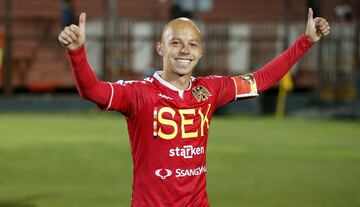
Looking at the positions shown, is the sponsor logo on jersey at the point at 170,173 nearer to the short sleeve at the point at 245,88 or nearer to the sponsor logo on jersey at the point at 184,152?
the sponsor logo on jersey at the point at 184,152

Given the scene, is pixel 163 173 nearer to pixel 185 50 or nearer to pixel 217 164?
pixel 185 50

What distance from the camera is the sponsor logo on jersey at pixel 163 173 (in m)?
6.18

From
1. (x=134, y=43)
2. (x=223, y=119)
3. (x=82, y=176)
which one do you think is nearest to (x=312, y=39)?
(x=82, y=176)

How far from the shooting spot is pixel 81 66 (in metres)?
5.47

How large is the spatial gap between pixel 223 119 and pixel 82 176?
10373 millimetres

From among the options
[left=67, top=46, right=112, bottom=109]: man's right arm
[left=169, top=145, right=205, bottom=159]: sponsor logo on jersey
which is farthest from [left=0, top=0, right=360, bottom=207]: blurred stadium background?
[left=67, top=46, right=112, bottom=109]: man's right arm

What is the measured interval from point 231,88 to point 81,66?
158 centimetres

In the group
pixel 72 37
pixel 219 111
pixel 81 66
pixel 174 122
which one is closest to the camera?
pixel 72 37

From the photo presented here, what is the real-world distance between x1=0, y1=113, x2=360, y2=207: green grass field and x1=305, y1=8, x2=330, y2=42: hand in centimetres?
378

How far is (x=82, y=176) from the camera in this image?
40.0ft

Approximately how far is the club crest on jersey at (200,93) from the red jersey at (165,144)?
1.6 inches

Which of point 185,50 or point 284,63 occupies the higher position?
point 185,50

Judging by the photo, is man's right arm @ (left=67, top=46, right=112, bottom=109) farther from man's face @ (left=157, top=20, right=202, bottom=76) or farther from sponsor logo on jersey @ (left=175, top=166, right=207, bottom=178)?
sponsor logo on jersey @ (left=175, top=166, right=207, bottom=178)

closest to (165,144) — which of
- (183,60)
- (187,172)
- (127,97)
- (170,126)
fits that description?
(170,126)
